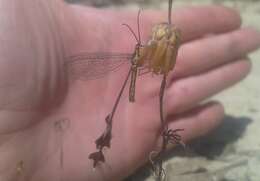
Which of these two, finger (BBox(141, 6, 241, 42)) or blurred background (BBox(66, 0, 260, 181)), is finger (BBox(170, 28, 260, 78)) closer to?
finger (BBox(141, 6, 241, 42))

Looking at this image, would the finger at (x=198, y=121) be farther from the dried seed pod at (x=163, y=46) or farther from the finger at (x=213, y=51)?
the dried seed pod at (x=163, y=46)

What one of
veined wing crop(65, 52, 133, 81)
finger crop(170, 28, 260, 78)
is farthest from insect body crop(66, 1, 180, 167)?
finger crop(170, 28, 260, 78)

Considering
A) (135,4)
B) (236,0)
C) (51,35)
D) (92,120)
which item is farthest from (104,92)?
(236,0)

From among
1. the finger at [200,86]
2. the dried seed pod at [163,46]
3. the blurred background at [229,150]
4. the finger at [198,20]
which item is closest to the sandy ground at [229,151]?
the blurred background at [229,150]

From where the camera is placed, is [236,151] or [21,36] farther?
[236,151]

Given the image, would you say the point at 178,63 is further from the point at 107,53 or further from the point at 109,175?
the point at 109,175

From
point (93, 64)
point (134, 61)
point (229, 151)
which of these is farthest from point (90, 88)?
point (229, 151)
